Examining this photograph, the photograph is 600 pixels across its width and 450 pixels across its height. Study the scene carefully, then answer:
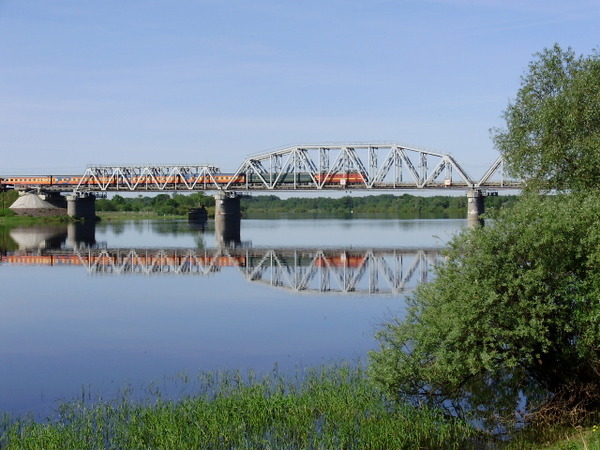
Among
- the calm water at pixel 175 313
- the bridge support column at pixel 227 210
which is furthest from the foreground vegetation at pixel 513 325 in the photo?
the bridge support column at pixel 227 210

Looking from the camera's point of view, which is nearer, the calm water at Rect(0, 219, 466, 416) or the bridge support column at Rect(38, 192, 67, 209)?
the calm water at Rect(0, 219, 466, 416)

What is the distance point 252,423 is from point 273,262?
4765 cm

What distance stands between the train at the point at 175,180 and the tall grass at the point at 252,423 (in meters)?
118

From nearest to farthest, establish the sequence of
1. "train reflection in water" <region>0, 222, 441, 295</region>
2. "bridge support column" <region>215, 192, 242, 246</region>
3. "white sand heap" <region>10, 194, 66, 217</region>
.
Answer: "train reflection in water" <region>0, 222, 441, 295</region> < "bridge support column" <region>215, 192, 242, 246</region> < "white sand heap" <region>10, 194, 66, 217</region>

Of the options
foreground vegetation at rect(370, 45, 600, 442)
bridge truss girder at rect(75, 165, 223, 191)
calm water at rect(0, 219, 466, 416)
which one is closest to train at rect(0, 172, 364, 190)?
bridge truss girder at rect(75, 165, 223, 191)

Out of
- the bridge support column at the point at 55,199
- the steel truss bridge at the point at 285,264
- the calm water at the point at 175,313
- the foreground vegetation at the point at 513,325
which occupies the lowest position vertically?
the calm water at the point at 175,313

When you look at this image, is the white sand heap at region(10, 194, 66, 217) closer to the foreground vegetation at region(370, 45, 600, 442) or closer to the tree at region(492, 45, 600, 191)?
the tree at region(492, 45, 600, 191)

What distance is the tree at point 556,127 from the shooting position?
3142cm

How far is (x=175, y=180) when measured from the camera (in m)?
152

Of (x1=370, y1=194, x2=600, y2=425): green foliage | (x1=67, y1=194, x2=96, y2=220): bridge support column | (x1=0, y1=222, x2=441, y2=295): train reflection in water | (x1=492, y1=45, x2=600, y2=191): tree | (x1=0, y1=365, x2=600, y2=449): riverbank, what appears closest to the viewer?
(x1=0, y1=365, x2=600, y2=449): riverbank

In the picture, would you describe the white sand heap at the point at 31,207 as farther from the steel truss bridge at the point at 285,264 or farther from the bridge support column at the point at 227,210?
the steel truss bridge at the point at 285,264

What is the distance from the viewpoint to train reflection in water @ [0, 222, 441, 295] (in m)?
51.0

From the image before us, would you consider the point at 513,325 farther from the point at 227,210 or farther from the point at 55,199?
the point at 55,199

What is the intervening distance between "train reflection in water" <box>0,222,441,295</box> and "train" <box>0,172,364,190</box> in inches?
2102
